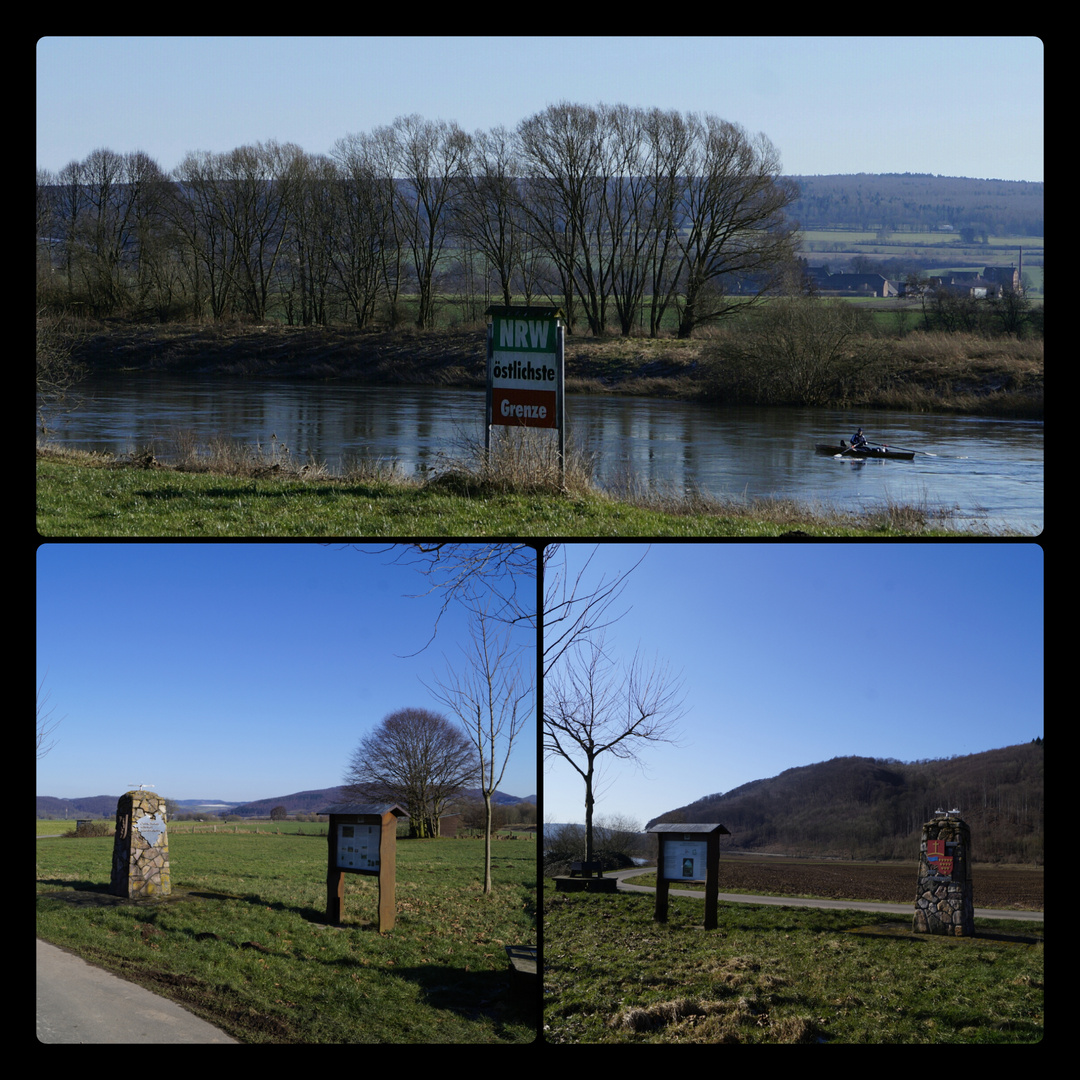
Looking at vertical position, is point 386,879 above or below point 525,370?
below

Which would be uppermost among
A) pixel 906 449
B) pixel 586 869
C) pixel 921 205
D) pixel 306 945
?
pixel 921 205

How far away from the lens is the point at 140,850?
33.2 ft

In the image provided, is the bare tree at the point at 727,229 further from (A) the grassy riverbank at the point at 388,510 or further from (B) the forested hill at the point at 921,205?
(B) the forested hill at the point at 921,205

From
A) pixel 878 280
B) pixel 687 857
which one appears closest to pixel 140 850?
pixel 687 857

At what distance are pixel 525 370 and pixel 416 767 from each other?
6.20 meters

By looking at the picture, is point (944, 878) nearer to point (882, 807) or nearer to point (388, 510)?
point (882, 807)

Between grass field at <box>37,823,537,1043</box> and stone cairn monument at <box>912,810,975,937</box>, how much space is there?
12.1ft

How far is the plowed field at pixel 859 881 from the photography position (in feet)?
28.7

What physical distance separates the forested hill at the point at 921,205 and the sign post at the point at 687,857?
310 feet

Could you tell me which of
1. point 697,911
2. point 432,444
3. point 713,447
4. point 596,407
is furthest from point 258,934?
point 596,407

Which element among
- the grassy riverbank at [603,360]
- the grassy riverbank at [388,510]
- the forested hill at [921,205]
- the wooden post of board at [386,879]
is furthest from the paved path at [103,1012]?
the forested hill at [921,205]

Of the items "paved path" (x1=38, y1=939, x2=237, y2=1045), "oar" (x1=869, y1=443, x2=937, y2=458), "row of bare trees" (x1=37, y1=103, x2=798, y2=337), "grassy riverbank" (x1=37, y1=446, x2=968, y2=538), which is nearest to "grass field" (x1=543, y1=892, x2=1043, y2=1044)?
"paved path" (x1=38, y1=939, x2=237, y2=1045)

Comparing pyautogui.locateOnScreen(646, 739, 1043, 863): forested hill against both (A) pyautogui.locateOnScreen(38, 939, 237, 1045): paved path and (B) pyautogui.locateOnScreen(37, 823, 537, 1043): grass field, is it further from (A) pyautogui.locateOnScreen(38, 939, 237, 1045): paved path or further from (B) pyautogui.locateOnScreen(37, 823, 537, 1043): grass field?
(A) pyautogui.locateOnScreen(38, 939, 237, 1045): paved path

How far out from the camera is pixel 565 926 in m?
8.05
